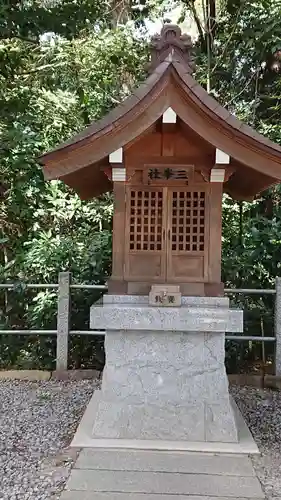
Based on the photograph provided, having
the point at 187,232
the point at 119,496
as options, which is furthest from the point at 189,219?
the point at 119,496

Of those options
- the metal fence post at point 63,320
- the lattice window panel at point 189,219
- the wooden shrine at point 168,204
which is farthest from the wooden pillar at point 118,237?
the metal fence post at point 63,320

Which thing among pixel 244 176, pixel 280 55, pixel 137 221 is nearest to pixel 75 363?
pixel 137 221

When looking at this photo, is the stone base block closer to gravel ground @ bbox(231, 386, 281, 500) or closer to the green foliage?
gravel ground @ bbox(231, 386, 281, 500)

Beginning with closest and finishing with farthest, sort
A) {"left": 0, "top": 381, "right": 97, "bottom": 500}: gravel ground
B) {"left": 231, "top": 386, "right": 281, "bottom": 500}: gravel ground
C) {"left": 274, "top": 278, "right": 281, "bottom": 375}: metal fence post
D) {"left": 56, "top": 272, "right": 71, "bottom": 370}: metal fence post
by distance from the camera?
{"left": 0, "top": 381, "right": 97, "bottom": 500}: gravel ground < {"left": 231, "top": 386, "right": 281, "bottom": 500}: gravel ground < {"left": 274, "top": 278, "right": 281, "bottom": 375}: metal fence post < {"left": 56, "top": 272, "right": 71, "bottom": 370}: metal fence post

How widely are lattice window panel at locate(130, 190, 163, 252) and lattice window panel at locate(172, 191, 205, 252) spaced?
126mm

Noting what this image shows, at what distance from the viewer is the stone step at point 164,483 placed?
120 inches

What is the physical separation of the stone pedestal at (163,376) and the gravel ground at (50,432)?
0.41m

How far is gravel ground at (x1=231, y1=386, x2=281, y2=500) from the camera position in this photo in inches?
130

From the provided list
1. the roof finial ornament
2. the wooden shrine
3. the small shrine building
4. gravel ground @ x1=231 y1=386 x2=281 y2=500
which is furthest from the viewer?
Answer: the wooden shrine

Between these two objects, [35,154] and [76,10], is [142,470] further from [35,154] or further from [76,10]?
[76,10]

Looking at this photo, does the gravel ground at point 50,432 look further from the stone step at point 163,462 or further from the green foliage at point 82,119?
the green foliage at point 82,119

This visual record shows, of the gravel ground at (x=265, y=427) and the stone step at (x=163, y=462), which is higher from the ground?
the stone step at (x=163, y=462)

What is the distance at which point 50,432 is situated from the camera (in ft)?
13.9

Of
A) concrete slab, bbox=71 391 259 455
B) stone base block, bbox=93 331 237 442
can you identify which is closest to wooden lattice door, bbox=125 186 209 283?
stone base block, bbox=93 331 237 442
